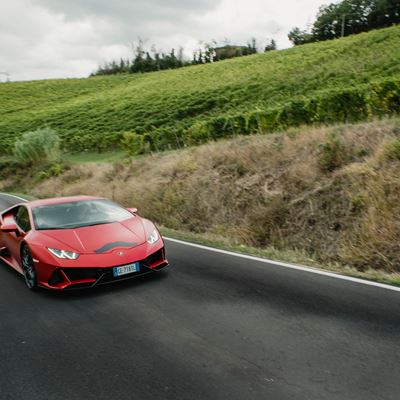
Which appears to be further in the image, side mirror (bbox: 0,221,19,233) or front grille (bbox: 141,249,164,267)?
side mirror (bbox: 0,221,19,233)

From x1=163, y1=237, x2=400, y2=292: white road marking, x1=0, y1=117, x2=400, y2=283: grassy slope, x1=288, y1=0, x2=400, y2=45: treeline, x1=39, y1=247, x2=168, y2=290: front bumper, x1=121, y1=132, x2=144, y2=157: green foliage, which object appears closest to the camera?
x1=163, y1=237, x2=400, y2=292: white road marking

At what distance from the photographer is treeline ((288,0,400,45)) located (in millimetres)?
78625

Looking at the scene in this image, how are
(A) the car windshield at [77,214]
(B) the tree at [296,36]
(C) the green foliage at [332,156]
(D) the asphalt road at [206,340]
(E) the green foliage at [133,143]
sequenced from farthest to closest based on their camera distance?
(B) the tree at [296,36]
(E) the green foliage at [133,143]
(C) the green foliage at [332,156]
(A) the car windshield at [77,214]
(D) the asphalt road at [206,340]

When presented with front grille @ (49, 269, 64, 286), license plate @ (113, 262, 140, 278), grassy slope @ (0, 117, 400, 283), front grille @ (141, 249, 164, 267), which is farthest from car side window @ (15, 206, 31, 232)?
grassy slope @ (0, 117, 400, 283)

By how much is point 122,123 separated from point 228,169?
94.7 feet

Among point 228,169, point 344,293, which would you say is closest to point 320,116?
point 228,169

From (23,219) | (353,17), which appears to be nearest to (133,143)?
(23,219)

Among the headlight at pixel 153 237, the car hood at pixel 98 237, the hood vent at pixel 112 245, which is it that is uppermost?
the car hood at pixel 98 237

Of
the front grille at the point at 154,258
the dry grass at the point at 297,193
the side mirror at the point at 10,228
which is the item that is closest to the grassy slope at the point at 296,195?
the dry grass at the point at 297,193

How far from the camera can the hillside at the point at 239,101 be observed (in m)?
15.8

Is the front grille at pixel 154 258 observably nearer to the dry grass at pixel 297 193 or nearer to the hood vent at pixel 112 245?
the hood vent at pixel 112 245

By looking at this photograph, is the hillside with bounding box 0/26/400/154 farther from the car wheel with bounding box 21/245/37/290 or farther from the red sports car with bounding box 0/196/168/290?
the car wheel with bounding box 21/245/37/290

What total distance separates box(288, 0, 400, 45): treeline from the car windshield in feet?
261

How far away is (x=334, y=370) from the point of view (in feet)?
12.9
